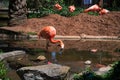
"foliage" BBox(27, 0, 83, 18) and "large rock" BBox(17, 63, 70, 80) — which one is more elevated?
"large rock" BBox(17, 63, 70, 80)

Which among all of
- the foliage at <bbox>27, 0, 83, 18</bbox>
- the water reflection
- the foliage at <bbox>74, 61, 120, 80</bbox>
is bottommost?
the water reflection

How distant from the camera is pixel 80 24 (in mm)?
17344

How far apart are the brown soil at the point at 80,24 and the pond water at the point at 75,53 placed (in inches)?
70.7

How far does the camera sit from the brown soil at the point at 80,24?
53.9 ft

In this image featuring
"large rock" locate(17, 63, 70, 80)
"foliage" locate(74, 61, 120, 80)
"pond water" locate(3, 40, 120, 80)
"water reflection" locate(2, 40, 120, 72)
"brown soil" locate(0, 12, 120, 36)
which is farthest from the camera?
"brown soil" locate(0, 12, 120, 36)

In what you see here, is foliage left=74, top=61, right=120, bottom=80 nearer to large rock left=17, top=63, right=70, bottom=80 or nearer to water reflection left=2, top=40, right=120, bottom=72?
large rock left=17, top=63, right=70, bottom=80

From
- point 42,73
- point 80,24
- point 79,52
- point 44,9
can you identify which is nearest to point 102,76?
point 42,73

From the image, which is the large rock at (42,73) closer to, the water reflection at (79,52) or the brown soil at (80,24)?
the water reflection at (79,52)

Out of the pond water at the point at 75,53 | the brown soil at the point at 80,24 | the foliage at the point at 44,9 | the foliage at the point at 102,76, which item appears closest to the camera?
the foliage at the point at 102,76

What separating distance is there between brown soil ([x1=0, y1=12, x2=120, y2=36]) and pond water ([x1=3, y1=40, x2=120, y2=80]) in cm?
180

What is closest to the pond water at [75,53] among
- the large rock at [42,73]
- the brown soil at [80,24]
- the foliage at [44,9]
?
the large rock at [42,73]

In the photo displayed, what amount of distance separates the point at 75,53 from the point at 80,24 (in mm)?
5378

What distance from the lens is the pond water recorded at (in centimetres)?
1055

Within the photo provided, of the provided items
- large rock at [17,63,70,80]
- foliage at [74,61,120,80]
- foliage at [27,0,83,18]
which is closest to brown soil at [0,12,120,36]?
foliage at [27,0,83,18]
